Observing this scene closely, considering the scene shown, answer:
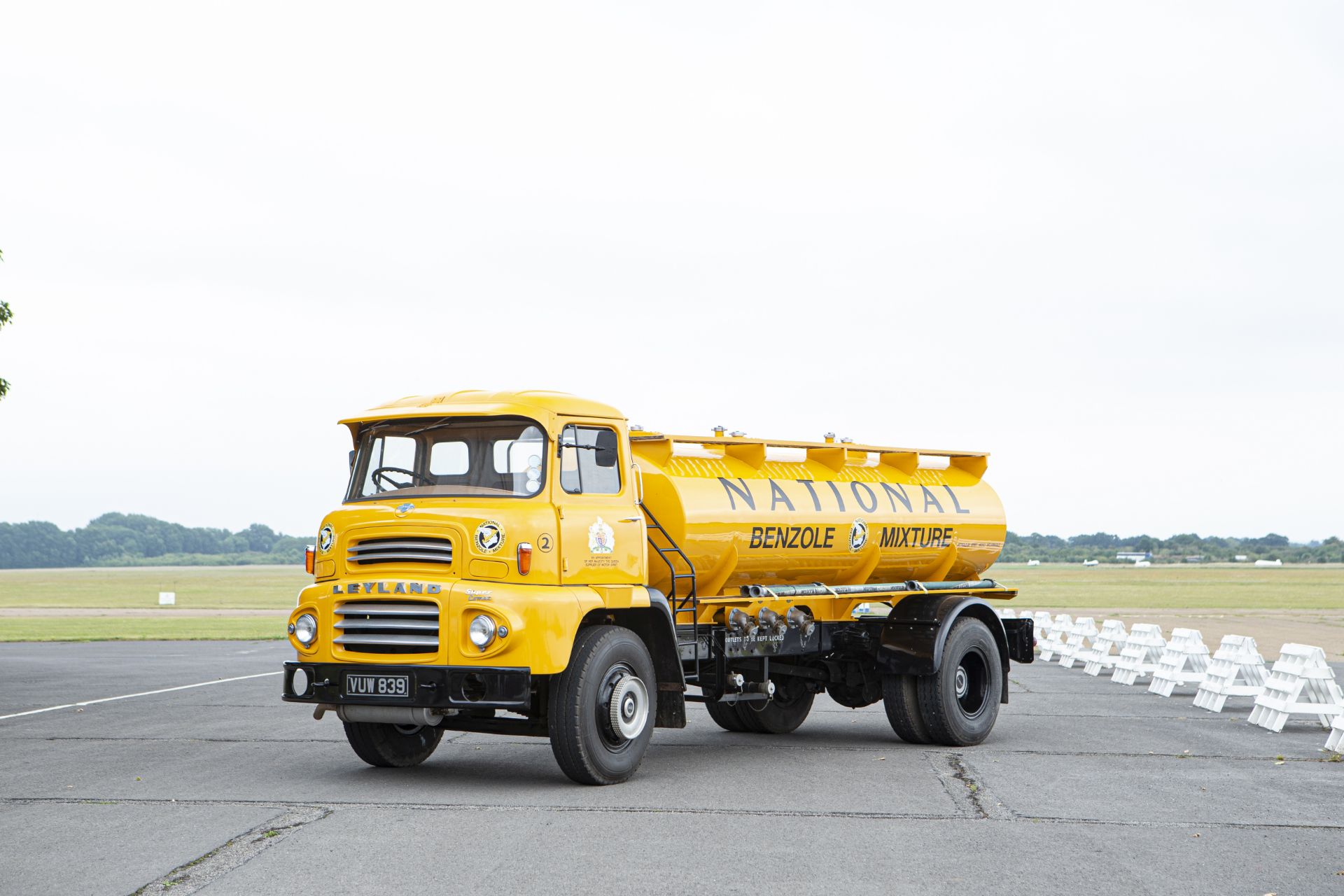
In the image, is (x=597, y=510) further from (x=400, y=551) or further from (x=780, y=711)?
(x=780, y=711)

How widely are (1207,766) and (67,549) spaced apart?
204 metres

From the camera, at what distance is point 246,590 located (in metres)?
88.2

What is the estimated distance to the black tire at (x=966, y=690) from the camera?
13.2m

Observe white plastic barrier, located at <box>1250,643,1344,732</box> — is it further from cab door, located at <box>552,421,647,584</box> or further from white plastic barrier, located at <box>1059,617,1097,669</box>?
white plastic barrier, located at <box>1059,617,1097,669</box>

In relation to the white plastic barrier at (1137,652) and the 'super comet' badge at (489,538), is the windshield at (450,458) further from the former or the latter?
the white plastic barrier at (1137,652)

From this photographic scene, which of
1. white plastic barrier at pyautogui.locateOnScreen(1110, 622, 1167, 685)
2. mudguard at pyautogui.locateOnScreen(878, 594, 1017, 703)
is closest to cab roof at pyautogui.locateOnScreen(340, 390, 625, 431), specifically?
mudguard at pyautogui.locateOnScreen(878, 594, 1017, 703)

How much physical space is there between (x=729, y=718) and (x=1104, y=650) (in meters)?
11.5

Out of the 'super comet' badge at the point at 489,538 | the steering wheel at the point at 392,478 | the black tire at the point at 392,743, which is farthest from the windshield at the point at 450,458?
the black tire at the point at 392,743

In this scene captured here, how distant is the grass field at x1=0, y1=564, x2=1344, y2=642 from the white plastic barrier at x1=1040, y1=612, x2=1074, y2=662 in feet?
67.1

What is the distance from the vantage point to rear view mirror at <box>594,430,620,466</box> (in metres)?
10.8

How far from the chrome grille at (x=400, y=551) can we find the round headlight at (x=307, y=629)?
0.54 meters

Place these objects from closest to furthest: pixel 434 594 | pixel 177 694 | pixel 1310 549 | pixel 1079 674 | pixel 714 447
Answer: pixel 434 594
pixel 714 447
pixel 177 694
pixel 1079 674
pixel 1310 549

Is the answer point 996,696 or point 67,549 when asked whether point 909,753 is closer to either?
point 996,696

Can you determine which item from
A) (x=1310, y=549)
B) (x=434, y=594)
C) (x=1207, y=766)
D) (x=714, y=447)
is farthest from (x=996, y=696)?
(x=1310, y=549)
